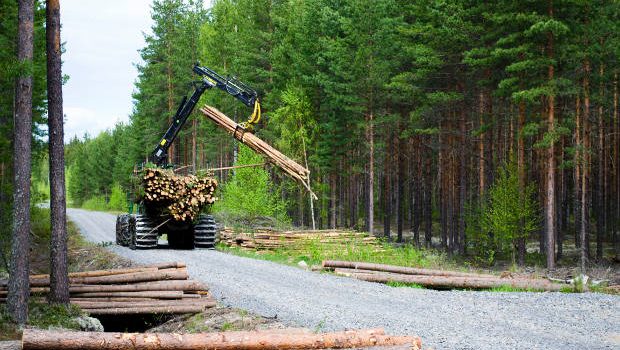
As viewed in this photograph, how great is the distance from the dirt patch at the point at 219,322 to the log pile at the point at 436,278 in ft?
19.2

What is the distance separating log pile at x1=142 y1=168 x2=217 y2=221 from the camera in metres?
20.9

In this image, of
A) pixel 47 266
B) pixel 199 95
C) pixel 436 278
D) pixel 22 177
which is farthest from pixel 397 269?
pixel 47 266

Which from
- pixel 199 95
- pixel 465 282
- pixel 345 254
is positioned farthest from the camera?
pixel 199 95

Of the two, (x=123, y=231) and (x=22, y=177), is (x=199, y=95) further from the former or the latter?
(x=22, y=177)

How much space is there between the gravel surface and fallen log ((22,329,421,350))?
110 centimetres

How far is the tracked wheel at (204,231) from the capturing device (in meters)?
23.0

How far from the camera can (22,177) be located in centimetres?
1065

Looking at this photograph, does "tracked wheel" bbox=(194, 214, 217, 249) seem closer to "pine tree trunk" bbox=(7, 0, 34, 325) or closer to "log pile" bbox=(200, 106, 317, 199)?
"log pile" bbox=(200, 106, 317, 199)

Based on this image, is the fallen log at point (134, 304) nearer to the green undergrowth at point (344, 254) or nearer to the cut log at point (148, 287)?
the cut log at point (148, 287)

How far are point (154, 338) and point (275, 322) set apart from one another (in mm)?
2908

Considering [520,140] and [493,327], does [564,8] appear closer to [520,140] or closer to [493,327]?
[520,140]

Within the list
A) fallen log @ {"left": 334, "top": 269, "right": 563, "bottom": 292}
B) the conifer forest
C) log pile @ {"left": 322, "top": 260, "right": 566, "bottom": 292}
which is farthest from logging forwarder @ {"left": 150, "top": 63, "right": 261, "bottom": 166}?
fallen log @ {"left": 334, "top": 269, "right": 563, "bottom": 292}

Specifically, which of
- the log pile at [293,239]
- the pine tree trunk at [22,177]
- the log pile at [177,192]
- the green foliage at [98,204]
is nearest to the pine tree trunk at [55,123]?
the pine tree trunk at [22,177]

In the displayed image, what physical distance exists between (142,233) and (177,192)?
2.13 meters
